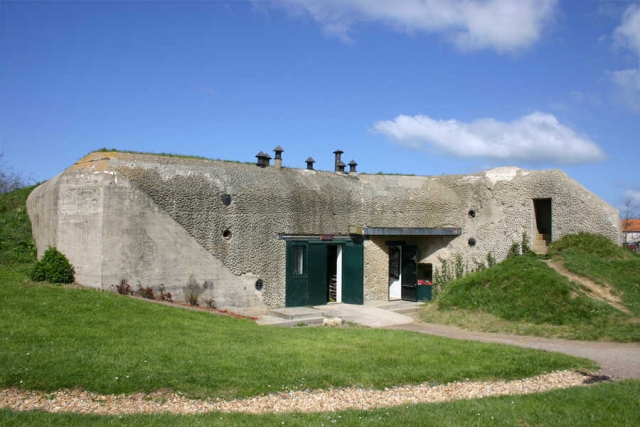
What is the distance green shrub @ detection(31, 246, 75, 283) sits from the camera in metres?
13.7

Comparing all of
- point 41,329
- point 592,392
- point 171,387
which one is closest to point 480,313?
point 592,392

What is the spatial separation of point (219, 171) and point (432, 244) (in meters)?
9.04

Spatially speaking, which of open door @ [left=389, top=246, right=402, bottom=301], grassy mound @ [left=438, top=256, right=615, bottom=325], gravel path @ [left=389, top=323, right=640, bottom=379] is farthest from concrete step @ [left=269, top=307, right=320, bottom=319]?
open door @ [left=389, top=246, right=402, bottom=301]

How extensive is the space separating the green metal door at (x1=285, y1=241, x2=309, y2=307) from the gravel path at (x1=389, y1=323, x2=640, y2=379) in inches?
159

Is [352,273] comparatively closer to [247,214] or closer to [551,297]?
[247,214]

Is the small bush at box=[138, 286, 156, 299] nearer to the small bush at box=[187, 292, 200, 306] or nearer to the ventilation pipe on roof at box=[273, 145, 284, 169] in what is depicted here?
the small bush at box=[187, 292, 200, 306]

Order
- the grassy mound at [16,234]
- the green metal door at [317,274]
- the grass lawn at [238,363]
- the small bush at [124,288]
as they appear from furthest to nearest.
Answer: the green metal door at [317,274], the grassy mound at [16,234], the small bush at [124,288], the grass lawn at [238,363]

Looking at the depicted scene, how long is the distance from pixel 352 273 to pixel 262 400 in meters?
11.6

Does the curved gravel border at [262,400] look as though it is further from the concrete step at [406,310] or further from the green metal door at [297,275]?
the green metal door at [297,275]

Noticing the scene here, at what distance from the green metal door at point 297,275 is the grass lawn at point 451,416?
1026 cm

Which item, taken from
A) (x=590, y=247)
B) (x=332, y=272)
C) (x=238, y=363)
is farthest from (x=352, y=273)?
(x=238, y=363)

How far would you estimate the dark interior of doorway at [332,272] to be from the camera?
750 inches

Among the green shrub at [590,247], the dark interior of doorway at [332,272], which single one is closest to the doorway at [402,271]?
the dark interior of doorway at [332,272]

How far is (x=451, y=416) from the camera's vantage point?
6.71 m
